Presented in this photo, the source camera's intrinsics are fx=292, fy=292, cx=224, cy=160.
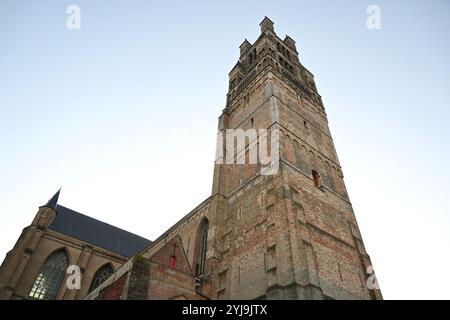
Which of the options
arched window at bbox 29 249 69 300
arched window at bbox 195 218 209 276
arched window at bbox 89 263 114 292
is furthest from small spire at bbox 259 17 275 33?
arched window at bbox 29 249 69 300

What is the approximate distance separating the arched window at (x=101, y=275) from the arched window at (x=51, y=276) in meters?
2.65

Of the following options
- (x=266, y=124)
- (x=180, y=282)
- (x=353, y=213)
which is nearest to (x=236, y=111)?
(x=266, y=124)

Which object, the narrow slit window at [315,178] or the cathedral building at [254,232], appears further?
the narrow slit window at [315,178]

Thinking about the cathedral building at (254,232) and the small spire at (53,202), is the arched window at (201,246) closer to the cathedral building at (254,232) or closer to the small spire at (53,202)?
the cathedral building at (254,232)

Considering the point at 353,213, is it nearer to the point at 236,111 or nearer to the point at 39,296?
the point at 236,111

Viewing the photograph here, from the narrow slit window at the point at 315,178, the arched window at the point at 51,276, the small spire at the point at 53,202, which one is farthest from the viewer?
the small spire at the point at 53,202

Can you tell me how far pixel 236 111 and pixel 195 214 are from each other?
29.1 ft

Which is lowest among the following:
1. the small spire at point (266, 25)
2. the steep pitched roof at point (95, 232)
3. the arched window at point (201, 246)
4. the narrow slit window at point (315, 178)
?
the arched window at point (201, 246)

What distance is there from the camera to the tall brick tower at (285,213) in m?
12.0

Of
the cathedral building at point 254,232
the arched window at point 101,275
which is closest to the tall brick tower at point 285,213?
the cathedral building at point 254,232

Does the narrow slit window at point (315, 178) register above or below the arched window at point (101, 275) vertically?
above

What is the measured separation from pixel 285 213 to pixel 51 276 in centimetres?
2215

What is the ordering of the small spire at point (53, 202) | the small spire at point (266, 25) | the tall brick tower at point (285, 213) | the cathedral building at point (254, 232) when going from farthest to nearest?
the small spire at point (266, 25), the small spire at point (53, 202), the cathedral building at point (254, 232), the tall brick tower at point (285, 213)

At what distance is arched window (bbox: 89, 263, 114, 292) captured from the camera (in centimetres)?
2625
